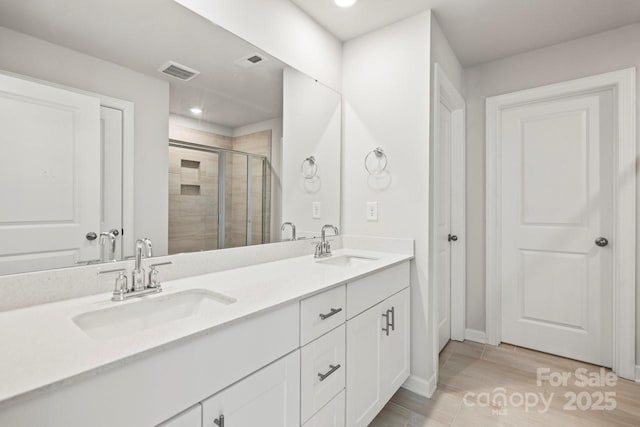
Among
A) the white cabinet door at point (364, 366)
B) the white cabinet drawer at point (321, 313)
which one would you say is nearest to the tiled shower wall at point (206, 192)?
the white cabinet drawer at point (321, 313)

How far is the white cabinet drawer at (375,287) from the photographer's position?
138 centimetres

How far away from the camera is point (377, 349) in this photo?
5.06 feet

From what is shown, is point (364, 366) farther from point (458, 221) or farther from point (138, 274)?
point (458, 221)

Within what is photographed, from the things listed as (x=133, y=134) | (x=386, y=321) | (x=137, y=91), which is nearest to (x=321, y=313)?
(x=386, y=321)

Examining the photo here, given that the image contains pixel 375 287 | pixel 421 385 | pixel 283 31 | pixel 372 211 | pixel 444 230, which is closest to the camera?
pixel 375 287

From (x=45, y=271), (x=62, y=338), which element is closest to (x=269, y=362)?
(x=62, y=338)

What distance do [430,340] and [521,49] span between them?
2.28 meters

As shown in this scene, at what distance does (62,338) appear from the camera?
73 centimetres

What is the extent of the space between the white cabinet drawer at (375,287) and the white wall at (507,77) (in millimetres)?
1139

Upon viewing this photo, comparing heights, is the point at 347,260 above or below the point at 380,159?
below

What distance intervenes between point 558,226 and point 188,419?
2716mm

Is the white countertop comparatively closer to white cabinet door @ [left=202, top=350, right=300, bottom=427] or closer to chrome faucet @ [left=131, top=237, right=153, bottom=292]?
chrome faucet @ [left=131, top=237, right=153, bottom=292]

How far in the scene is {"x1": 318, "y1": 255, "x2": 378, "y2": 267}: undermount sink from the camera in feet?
6.29

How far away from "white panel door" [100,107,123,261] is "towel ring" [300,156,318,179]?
106cm
